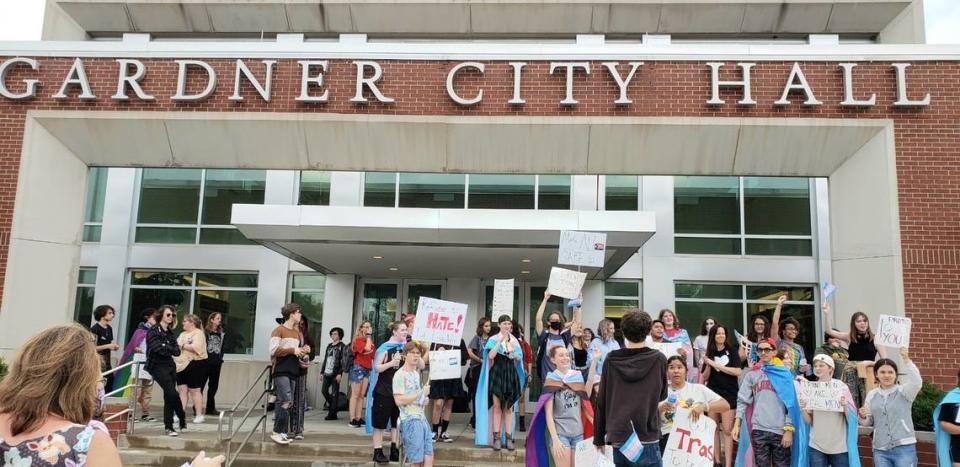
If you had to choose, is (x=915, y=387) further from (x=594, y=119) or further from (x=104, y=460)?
(x=104, y=460)

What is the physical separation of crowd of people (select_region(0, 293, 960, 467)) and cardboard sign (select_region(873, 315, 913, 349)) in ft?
1.12

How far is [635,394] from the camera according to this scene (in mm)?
5230

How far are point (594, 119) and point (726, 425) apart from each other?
514cm

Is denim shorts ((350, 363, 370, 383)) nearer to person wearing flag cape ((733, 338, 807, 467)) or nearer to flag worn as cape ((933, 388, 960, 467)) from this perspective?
person wearing flag cape ((733, 338, 807, 467))

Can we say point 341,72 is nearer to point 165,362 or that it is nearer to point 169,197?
point 165,362

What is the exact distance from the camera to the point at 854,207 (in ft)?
38.4

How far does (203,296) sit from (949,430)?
1533 centimetres

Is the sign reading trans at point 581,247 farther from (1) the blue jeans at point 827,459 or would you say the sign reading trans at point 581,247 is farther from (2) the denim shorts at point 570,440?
(1) the blue jeans at point 827,459

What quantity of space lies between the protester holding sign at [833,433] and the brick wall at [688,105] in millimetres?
4328

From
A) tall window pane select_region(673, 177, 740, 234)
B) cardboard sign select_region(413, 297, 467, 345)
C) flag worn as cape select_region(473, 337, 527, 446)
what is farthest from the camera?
tall window pane select_region(673, 177, 740, 234)

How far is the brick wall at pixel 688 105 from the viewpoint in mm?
10961

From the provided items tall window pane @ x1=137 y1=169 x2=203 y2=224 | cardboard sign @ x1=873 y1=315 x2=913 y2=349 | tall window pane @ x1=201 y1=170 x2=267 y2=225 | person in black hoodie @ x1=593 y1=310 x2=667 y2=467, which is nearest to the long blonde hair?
person in black hoodie @ x1=593 y1=310 x2=667 y2=467

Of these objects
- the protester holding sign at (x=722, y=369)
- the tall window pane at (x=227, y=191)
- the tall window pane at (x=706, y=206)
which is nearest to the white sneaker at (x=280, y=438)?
the protester holding sign at (x=722, y=369)

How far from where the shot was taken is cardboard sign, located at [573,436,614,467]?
5.41 metres
